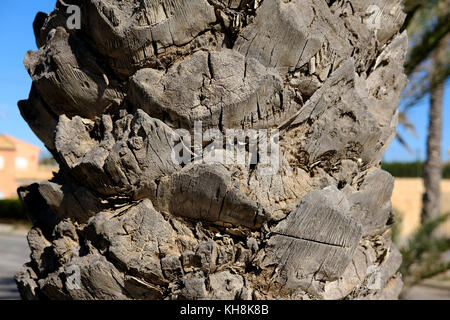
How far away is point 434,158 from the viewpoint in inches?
389

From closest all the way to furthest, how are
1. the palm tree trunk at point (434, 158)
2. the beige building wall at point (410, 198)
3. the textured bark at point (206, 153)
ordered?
1. the textured bark at point (206, 153)
2. the palm tree trunk at point (434, 158)
3. the beige building wall at point (410, 198)

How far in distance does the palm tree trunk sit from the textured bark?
26.0ft

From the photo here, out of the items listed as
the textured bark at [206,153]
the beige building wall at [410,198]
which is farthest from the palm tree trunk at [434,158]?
the beige building wall at [410,198]

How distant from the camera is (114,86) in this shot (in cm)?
218

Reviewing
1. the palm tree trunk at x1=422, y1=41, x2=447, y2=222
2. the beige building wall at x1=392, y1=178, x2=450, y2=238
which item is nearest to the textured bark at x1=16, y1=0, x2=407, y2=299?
the palm tree trunk at x1=422, y1=41, x2=447, y2=222

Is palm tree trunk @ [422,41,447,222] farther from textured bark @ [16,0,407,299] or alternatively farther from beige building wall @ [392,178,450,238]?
beige building wall @ [392,178,450,238]

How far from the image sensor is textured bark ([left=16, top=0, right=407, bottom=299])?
1919 millimetres

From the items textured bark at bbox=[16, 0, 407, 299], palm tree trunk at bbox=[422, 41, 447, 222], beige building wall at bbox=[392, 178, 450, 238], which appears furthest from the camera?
beige building wall at bbox=[392, 178, 450, 238]

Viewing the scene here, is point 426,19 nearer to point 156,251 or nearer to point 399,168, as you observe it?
point 156,251

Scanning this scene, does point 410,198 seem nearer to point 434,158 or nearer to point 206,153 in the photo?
point 434,158

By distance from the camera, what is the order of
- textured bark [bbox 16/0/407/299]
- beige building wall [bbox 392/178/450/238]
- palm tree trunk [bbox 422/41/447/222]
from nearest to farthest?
textured bark [bbox 16/0/407/299] < palm tree trunk [bbox 422/41/447/222] < beige building wall [bbox 392/178/450/238]

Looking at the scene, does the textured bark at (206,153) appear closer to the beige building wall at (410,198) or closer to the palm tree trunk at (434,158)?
the palm tree trunk at (434,158)

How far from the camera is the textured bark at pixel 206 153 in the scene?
1919mm

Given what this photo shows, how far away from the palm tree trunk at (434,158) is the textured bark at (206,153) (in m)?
7.92
